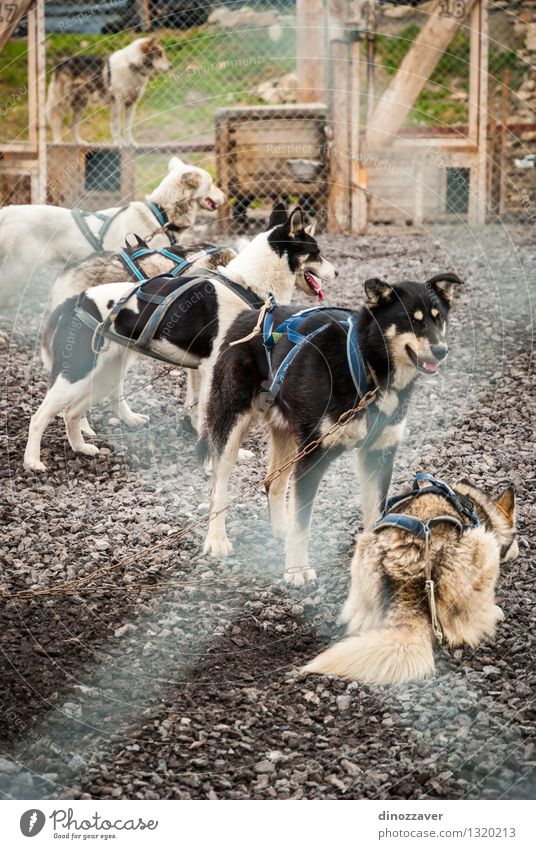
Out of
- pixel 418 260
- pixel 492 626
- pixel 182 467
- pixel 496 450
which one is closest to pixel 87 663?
pixel 492 626

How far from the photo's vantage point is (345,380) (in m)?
4.18

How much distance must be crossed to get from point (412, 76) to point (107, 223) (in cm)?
499

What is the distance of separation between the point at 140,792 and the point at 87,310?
2968 mm

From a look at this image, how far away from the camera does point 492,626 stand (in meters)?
3.79

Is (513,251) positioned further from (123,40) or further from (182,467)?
(123,40)

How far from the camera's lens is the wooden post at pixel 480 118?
1038 centimetres

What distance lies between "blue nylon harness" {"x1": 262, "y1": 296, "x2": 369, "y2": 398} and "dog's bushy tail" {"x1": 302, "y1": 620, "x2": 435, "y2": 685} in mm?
1072

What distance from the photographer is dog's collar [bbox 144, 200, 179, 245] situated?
6910 mm

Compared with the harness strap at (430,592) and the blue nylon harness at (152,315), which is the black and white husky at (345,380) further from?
the harness strap at (430,592)

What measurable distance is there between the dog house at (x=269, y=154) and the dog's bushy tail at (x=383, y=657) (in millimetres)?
7065

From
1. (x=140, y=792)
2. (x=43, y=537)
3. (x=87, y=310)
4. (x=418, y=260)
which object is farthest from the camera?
(x=418, y=260)

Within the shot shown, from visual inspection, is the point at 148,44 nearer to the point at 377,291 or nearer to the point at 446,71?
the point at 446,71

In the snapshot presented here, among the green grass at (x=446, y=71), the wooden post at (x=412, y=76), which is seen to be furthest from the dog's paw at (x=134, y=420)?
the green grass at (x=446, y=71)

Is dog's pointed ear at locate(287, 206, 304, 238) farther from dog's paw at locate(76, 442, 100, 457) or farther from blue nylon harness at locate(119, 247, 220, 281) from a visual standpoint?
dog's paw at locate(76, 442, 100, 457)
